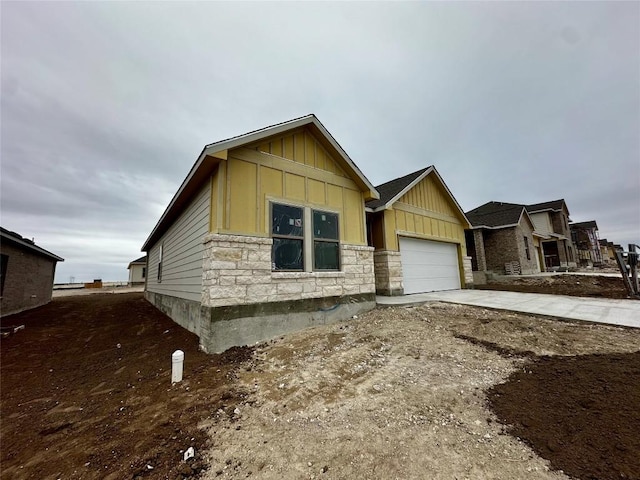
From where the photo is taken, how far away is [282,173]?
6613mm

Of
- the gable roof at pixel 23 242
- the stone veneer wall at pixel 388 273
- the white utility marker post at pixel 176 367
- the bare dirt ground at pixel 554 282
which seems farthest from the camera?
the bare dirt ground at pixel 554 282

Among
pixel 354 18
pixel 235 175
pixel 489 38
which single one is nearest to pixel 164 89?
pixel 235 175

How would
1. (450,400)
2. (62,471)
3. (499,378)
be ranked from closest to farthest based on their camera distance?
(62,471)
(450,400)
(499,378)

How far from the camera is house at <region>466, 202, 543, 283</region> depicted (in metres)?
17.0

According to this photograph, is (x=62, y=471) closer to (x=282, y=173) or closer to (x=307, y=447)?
(x=307, y=447)

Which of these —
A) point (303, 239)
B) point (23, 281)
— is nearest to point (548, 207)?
point (303, 239)

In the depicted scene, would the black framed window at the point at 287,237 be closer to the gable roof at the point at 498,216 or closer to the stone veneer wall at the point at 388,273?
the stone veneer wall at the point at 388,273

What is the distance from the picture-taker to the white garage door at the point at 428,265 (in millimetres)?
10602

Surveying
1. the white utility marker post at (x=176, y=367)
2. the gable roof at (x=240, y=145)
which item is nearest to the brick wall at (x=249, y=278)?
the white utility marker post at (x=176, y=367)

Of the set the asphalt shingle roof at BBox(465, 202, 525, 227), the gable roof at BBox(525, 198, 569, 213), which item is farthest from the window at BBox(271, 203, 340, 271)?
the gable roof at BBox(525, 198, 569, 213)

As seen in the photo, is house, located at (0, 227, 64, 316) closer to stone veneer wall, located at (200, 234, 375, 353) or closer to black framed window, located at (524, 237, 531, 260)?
stone veneer wall, located at (200, 234, 375, 353)

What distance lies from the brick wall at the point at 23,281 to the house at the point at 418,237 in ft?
51.4

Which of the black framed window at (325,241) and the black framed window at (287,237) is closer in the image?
the black framed window at (287,237)

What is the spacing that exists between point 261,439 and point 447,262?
1201 centimetres
